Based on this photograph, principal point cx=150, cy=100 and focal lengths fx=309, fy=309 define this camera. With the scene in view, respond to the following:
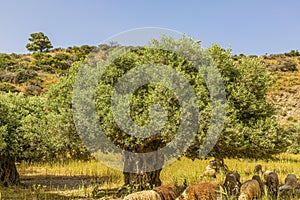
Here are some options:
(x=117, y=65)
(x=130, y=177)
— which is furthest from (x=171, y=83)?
(x=130, y=177)

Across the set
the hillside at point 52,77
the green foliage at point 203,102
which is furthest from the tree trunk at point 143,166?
the hillside at point 52,77

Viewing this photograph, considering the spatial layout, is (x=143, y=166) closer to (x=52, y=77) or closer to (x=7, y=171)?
(x=7, y=171)

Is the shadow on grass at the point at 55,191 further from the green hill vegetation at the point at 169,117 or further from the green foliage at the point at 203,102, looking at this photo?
the green foliage at the point at 203,102

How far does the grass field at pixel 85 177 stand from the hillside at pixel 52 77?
2319 cm

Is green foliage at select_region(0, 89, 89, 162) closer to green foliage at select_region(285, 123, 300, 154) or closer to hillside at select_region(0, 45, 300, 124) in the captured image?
green foliage at select_region(285, 123, 300, 154)

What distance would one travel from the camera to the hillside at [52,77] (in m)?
42.8

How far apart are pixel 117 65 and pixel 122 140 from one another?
248 centimetres

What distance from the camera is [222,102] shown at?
8.91 meters

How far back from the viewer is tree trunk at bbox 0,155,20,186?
12461 mm

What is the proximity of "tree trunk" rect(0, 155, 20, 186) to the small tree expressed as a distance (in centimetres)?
6118

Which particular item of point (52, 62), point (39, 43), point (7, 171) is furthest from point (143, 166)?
point (39, 43)

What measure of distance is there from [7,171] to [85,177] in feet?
14.6

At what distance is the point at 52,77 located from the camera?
152 ft

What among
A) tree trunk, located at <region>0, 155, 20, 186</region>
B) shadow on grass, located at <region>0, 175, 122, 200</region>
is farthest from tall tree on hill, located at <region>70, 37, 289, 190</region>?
tree trunk, located at <region>0, 155, 20, 186</region>
